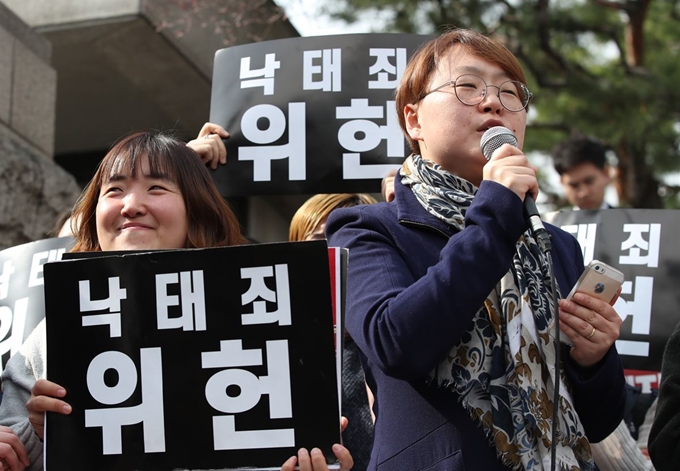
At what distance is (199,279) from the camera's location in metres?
2.23

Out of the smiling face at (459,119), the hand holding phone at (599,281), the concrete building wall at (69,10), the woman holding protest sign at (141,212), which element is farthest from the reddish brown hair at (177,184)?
the concrete building wall at (69,10)

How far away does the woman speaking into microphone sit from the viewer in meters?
2.06

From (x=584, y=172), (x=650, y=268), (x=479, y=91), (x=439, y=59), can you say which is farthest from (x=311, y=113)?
(x=584, y=172)

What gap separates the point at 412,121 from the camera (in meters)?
2.60

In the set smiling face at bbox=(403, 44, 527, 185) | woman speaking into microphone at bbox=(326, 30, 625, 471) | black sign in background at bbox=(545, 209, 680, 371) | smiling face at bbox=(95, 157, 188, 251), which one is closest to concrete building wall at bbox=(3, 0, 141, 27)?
black sign in background at bbox=(545, 209, 680, 371)

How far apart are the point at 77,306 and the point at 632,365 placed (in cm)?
225

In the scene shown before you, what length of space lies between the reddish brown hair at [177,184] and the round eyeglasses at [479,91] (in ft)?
2.59

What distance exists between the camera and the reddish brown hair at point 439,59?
252 centimetres

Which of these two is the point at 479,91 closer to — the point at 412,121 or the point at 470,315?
the point at 412,121

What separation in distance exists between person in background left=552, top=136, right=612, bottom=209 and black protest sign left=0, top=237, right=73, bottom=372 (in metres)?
3.21

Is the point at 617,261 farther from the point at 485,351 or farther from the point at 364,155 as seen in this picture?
the point at 485,351

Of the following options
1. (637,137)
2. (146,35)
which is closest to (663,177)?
(637,137)

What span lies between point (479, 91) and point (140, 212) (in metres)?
1.01

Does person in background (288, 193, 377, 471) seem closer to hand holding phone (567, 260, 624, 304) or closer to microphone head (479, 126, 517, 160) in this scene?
microphone head (479, 126, 517, 160)
